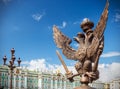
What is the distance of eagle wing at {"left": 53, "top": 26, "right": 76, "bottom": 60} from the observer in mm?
4395

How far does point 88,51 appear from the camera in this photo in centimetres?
416

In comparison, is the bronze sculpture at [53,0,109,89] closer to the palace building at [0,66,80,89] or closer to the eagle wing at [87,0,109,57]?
the eagle wing at [87,0,109,57]

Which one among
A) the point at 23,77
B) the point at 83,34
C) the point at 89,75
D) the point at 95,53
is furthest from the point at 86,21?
the point at 23,77

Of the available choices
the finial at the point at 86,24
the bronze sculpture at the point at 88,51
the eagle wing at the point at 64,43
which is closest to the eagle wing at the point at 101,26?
the bronze sculpture at the point at 88,51

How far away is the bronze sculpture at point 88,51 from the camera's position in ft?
13.5

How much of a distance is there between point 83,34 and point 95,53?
44cm

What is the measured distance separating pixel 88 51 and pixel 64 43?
51 centimetres

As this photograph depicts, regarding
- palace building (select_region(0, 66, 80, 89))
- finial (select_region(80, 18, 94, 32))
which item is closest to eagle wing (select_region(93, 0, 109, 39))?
finial (select_region(80, 18, 94, 32))

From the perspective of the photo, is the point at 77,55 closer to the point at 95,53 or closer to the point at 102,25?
the point at 95,53

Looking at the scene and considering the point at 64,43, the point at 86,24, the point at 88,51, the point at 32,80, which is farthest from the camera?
the point at 32,80

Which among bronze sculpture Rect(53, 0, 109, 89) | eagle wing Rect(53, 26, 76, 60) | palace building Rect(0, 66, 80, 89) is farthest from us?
palace building Rect(0, 66, 80, 89)

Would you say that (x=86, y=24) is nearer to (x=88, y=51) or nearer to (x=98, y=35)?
(x=98, y=35)

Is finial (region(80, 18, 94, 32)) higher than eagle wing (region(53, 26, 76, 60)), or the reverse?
finial (region(80, 18, 94, 32))

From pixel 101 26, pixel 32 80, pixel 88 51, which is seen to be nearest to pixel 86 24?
pixel 101 26
